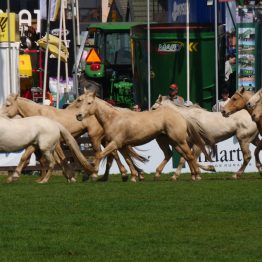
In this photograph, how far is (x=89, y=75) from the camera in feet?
142

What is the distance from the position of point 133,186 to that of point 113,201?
358 cm

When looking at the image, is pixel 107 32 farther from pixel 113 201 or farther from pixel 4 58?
pixel 113 201

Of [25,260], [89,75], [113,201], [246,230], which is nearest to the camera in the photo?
[25,260]

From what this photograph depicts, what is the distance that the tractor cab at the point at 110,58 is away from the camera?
43.1 m

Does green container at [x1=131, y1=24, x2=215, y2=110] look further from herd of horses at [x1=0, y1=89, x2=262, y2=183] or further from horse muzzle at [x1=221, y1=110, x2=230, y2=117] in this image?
horse muzzle at [x1=221, y1=110, x2=230, y2=117]

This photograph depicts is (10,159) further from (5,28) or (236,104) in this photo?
(236,104)

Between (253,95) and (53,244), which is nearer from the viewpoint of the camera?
(53,244)

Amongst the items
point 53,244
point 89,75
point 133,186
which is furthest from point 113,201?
point 89,75

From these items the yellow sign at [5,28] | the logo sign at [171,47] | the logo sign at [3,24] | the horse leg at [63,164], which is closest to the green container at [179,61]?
the logo sign at [171,47]

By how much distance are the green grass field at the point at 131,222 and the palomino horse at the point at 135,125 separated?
75.1 inches

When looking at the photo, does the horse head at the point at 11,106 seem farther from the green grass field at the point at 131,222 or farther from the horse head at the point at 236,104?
the horse head at the point at 236,104

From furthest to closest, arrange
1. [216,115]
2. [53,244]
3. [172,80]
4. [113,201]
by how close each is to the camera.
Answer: [172,80]
[216,115]
[113,201]
[53,244]

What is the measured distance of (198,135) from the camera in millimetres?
26828

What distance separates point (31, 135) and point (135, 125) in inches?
92.1
